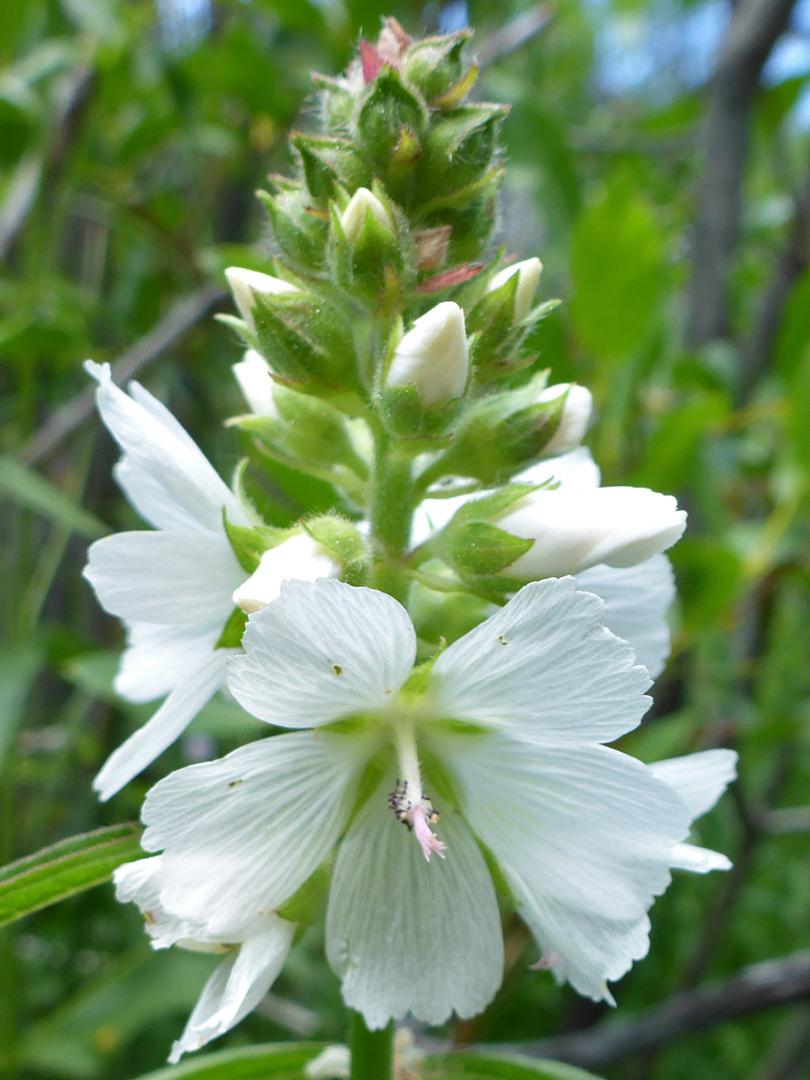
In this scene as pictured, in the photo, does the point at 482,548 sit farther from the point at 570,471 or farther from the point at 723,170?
the point at 723,170

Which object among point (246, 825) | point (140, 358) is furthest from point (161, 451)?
point (140, 358)

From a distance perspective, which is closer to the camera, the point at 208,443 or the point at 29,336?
the point at 29,336

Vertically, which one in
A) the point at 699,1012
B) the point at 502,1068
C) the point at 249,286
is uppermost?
the point at 249,286

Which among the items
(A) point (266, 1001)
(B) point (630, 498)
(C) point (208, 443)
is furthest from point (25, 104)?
(A) point (266, 1001)

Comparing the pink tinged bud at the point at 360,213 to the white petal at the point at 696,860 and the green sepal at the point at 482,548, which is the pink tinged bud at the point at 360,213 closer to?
the green sepal at the point at 482,548

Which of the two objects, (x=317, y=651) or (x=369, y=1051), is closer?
(x=317, y=651)

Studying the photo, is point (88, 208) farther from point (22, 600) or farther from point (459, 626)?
point (459, 626)

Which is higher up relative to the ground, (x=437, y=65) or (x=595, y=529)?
(x=437, y=65)
